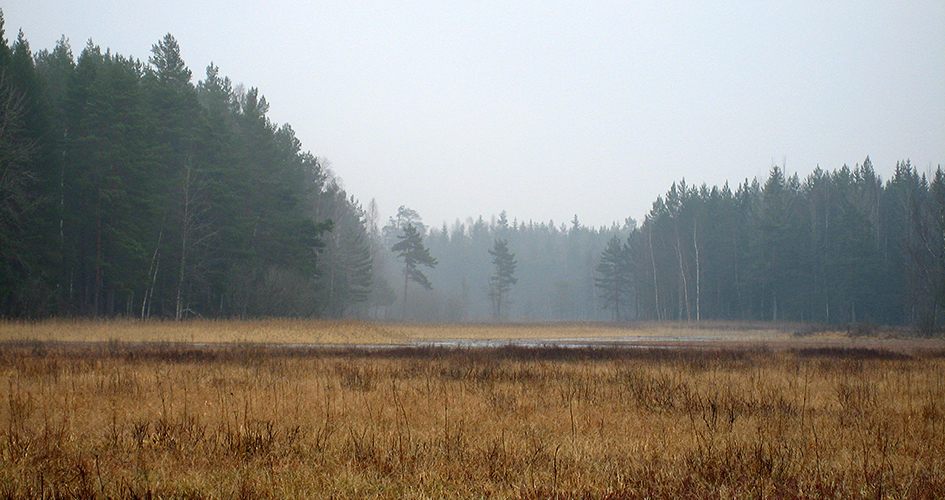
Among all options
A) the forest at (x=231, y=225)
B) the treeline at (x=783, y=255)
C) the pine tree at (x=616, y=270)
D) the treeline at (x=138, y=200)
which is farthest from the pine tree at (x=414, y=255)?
the pine tree at (x=616, y=270)

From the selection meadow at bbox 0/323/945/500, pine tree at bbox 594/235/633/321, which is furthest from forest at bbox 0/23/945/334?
meadow at bbox 0/323/945/500

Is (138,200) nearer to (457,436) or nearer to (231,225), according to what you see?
(231,225)

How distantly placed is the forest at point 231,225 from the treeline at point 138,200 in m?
0.12

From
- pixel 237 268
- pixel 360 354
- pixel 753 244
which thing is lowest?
pixel 360 354

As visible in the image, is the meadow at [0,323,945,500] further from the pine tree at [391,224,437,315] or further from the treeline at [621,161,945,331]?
the pine tree at [391,224,437,315]

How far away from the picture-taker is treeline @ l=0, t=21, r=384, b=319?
30.2 meters

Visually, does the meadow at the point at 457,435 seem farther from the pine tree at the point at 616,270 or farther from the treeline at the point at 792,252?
the pine tree at the point at 616,270

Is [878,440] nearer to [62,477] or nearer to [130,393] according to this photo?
[62,477]

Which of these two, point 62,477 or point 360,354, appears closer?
point 62,477

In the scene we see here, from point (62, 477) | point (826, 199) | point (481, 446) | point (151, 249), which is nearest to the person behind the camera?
point (62, 477)

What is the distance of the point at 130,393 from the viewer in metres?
10.3

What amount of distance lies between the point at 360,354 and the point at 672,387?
38.2ft

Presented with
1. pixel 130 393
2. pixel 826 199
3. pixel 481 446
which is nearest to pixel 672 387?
pixel 481 446

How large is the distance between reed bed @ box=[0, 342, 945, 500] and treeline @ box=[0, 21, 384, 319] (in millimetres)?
21227
